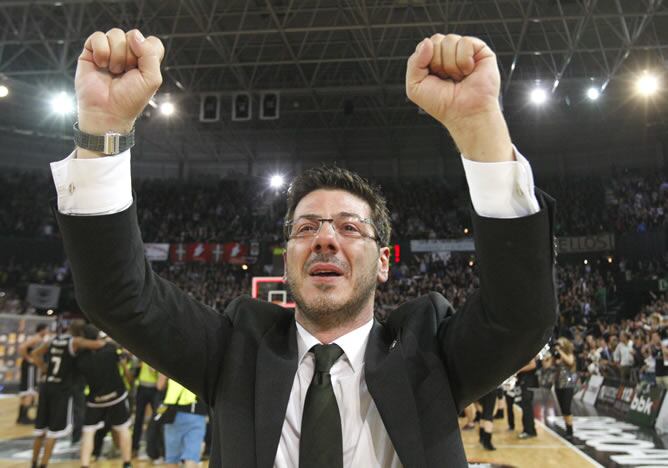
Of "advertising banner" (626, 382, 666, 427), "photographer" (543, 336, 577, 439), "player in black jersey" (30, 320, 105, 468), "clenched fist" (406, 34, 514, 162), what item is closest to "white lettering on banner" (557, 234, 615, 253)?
"advertising banner" (626, 382, 666, 427)

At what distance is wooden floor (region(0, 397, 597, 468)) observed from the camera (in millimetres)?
7617

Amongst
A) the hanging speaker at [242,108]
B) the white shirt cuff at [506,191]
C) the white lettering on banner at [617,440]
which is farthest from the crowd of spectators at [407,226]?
the white shirt cuff at [506,191]

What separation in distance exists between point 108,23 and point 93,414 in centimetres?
1338

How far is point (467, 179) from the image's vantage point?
1401 millimetres

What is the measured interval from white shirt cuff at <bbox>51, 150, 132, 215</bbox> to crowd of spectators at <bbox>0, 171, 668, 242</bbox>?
2454 centimetres

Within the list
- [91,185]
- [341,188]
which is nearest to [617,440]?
[341,188]

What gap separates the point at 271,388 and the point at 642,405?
36.7 feet

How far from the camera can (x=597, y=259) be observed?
2352 centimetres

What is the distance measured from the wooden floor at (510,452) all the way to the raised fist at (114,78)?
698 cm

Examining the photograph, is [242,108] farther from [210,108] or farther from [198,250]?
[198,250]

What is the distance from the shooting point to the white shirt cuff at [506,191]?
1.33 m

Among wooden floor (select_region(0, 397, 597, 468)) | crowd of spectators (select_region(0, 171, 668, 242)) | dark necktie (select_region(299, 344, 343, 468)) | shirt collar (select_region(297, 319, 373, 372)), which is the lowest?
wooden floor (select_region(0, 397, 597, 468))

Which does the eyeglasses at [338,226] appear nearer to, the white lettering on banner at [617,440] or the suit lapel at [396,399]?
the suit lapel at [396,399]

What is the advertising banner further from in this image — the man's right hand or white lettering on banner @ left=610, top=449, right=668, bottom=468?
the man's right hand
